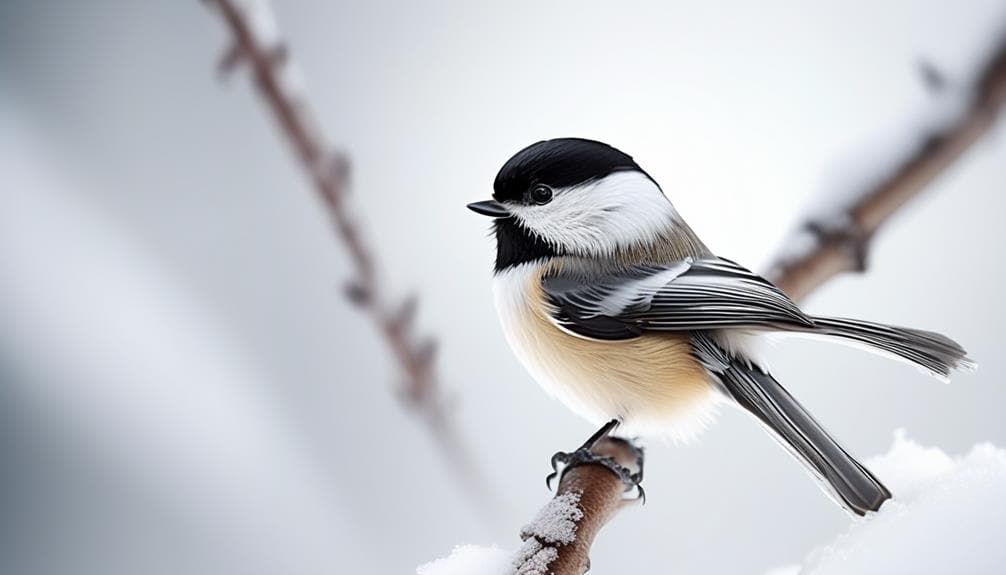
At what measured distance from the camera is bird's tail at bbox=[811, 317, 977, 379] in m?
0.52

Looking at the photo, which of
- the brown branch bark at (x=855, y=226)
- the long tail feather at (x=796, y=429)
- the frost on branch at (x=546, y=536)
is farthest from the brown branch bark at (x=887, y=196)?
the frost on branch at (x=546, y=536)

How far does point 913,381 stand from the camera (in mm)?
1054

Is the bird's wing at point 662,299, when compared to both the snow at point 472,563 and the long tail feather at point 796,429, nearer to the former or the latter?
the long tail feather at point 796,429

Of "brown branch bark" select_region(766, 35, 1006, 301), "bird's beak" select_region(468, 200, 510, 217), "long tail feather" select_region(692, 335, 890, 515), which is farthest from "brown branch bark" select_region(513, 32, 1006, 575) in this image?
"bird's beak" select_region(468, 200, 510, 217)

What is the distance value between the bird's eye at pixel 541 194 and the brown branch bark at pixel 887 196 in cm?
21

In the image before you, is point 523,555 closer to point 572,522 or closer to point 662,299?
point 572,522

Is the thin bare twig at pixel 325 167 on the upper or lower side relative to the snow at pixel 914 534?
upper

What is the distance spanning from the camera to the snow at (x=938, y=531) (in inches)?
14.8

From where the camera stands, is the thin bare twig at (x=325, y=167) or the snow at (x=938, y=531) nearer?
the snow at (x=938, y=531)

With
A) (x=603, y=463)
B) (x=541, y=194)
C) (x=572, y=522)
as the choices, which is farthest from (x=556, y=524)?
(x=541, y=194)

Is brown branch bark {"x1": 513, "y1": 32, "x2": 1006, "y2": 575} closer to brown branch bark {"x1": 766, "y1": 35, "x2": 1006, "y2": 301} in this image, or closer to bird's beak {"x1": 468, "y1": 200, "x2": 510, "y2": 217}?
brown branch bark {"x1": 766, "y1": 35, "x2": 1006, "y2": 301}

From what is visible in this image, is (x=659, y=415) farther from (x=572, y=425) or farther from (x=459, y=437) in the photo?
(x=572, y=425)

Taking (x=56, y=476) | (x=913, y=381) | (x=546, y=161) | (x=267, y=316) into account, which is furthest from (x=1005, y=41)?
(x=56, y=476)

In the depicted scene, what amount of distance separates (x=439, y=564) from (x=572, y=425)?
1.83ft
